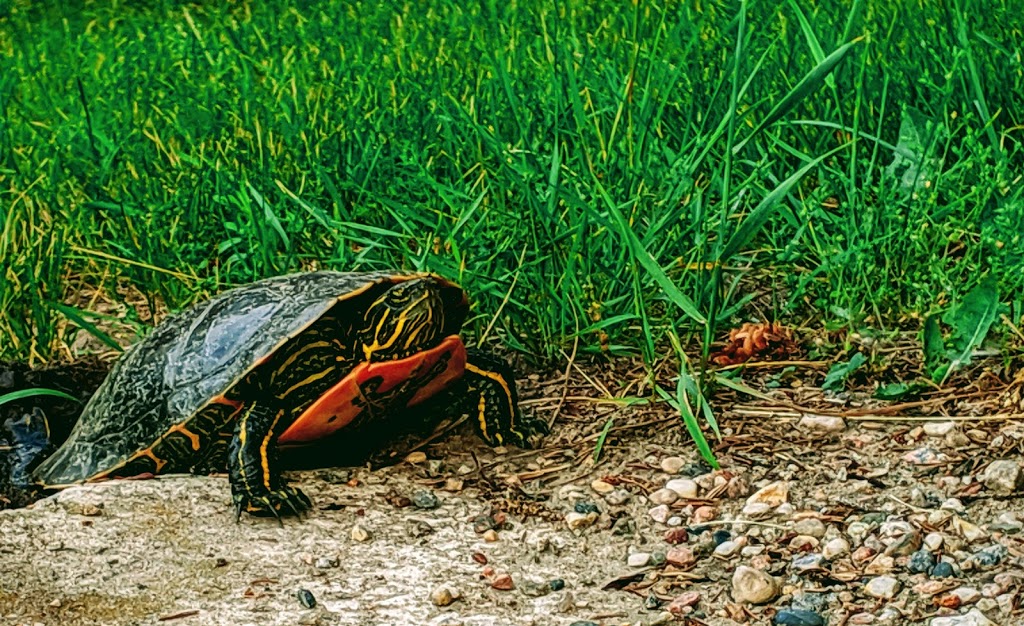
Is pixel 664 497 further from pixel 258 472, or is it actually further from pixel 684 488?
pixel 258 472

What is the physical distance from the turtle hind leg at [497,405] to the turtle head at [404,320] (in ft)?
0.48

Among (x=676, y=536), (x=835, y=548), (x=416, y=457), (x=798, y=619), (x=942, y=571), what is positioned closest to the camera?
(x=798, y=619)

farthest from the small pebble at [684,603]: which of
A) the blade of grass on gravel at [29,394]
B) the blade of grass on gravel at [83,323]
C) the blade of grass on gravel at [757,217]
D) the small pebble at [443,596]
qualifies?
the blade of grass on gravel at [83,323]

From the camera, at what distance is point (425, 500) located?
2.94 meters

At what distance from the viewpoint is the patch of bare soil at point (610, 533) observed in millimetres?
2439

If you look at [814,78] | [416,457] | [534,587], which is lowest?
[416,457]

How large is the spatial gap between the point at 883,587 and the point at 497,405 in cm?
114

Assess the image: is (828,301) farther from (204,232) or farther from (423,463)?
(204,232)

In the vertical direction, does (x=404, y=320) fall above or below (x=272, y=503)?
above

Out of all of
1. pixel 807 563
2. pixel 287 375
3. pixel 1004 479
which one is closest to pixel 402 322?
pixel 287 375

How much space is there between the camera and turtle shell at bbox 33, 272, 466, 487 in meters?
3.09

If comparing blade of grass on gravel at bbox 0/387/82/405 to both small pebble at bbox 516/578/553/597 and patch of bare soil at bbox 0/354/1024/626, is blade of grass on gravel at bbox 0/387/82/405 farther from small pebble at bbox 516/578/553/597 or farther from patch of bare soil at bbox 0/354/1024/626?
small pebble at bbox 516/578/553/597

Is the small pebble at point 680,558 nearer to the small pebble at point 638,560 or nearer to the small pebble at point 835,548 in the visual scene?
the small pebble at point 638,560

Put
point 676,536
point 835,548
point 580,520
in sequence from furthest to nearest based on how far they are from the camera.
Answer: point 580,520 < point 676,536 < point 835,548
